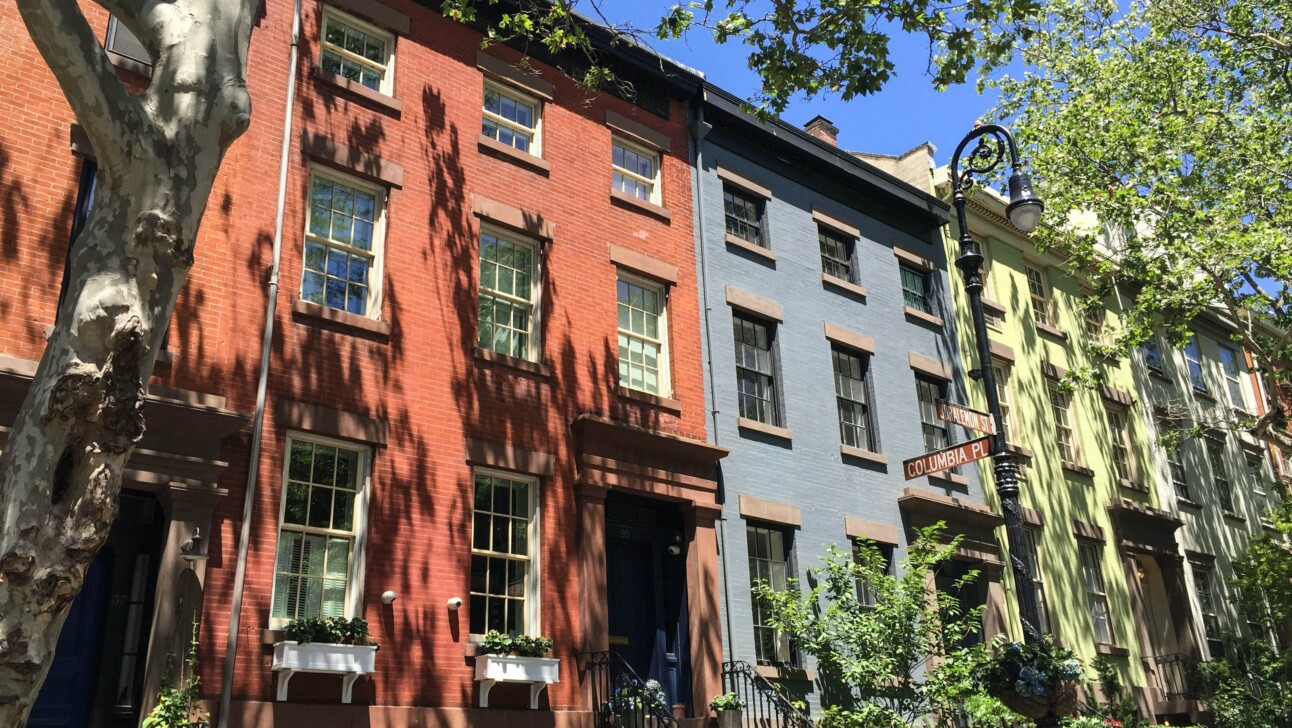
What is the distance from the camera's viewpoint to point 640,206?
16.0 metres

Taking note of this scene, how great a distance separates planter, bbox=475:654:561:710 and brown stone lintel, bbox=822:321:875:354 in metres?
8.35

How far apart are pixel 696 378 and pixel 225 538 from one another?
24.1ft

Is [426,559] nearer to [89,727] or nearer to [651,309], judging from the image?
[89,727]

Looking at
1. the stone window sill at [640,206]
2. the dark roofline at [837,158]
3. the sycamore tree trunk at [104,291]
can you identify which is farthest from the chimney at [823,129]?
the sycamore tree trunk at [104,291]

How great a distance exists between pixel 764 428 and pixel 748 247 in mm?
3210

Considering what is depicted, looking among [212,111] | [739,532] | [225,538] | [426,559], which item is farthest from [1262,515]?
[212,111]

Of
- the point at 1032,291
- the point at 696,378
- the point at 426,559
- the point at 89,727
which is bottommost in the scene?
the point at 89,727

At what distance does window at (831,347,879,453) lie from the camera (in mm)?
17766

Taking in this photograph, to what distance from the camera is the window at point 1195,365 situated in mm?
27859

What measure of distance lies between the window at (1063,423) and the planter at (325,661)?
16.0 metres

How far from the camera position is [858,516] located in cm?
1681

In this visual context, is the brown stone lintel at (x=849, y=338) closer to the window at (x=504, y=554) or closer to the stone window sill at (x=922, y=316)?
the stone window sill at (x=922, y=316)

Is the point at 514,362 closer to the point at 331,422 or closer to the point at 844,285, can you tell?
the point at 331,422

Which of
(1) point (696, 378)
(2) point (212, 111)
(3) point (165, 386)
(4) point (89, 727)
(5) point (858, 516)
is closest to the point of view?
(2) point (212, 111)
